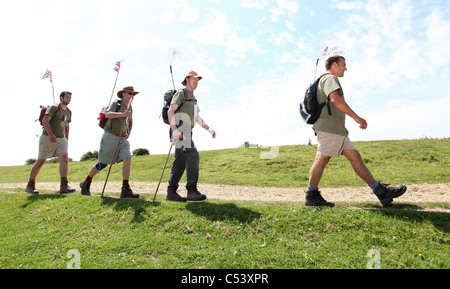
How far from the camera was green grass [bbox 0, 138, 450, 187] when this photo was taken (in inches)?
456

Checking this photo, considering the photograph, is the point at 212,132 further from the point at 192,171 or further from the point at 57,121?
the point at 57,121

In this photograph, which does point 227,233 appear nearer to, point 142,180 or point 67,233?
point 67,233

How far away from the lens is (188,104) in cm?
617

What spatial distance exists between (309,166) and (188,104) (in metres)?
10.0

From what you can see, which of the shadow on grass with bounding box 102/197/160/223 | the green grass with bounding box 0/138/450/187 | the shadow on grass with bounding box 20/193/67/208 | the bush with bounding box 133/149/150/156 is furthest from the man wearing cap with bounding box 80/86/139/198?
the bush with bounding box 133/149/150/156

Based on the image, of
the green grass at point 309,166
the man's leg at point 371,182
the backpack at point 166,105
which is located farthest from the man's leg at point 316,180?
the green grass at point 309,166

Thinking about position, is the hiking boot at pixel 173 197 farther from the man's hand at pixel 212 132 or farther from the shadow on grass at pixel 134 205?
the man's hand at pixel 212 132

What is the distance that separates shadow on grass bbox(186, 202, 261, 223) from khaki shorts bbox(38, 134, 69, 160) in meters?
5.21

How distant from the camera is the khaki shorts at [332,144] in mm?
5227

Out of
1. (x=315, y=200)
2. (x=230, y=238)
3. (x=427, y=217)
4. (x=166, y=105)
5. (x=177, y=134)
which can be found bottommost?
(x=230, y=238)

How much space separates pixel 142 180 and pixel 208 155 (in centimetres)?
686

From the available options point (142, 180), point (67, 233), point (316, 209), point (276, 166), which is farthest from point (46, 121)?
point (276, 166)

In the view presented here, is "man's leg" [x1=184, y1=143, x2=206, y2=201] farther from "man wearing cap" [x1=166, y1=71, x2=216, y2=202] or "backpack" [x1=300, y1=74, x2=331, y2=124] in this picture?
"backpack" [x1=300, y1=74, x2=331, y2=124]

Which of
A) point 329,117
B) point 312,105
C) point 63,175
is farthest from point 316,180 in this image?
point 63,175
